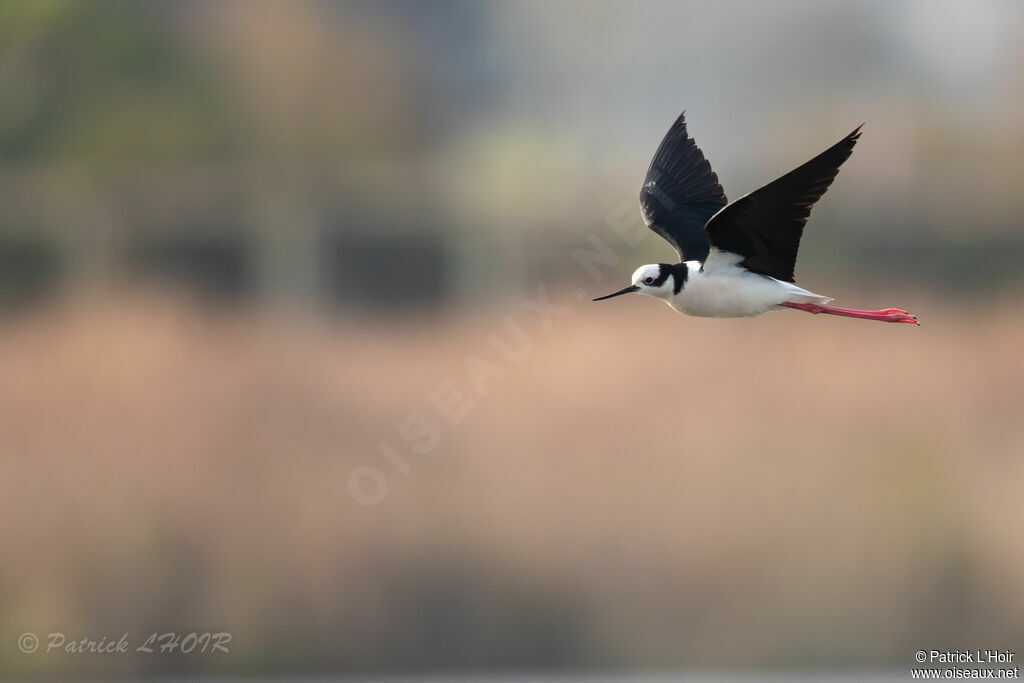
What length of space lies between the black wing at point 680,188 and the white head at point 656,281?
59cm

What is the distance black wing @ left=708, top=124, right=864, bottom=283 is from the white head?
11cm

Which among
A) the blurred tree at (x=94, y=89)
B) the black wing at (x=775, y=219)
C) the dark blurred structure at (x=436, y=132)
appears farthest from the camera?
the blurred tree at (x=94, y=89)

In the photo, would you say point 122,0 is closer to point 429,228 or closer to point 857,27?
point 429,228

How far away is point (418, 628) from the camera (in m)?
10.8

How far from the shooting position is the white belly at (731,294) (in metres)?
2.01

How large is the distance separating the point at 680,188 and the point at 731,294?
29.5 inches

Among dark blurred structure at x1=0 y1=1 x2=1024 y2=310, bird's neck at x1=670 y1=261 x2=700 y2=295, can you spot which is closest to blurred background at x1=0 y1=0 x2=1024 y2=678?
dark blurred structure at x1=0 y1=1 x2=1024 y2=310

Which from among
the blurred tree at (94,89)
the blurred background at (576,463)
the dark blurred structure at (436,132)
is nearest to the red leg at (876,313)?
the blurred background at (576,463)

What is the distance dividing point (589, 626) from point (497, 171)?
650 cm

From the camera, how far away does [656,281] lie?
204 cm

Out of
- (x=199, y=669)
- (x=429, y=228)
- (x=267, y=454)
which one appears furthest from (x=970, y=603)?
(x=429, y=228)

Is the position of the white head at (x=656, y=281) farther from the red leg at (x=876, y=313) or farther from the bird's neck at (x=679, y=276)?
the red leg at (x=876, y=313)

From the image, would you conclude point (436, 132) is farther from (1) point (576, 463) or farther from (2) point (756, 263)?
(2) point (756, 263)

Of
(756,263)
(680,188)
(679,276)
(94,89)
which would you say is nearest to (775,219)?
(756,263)
